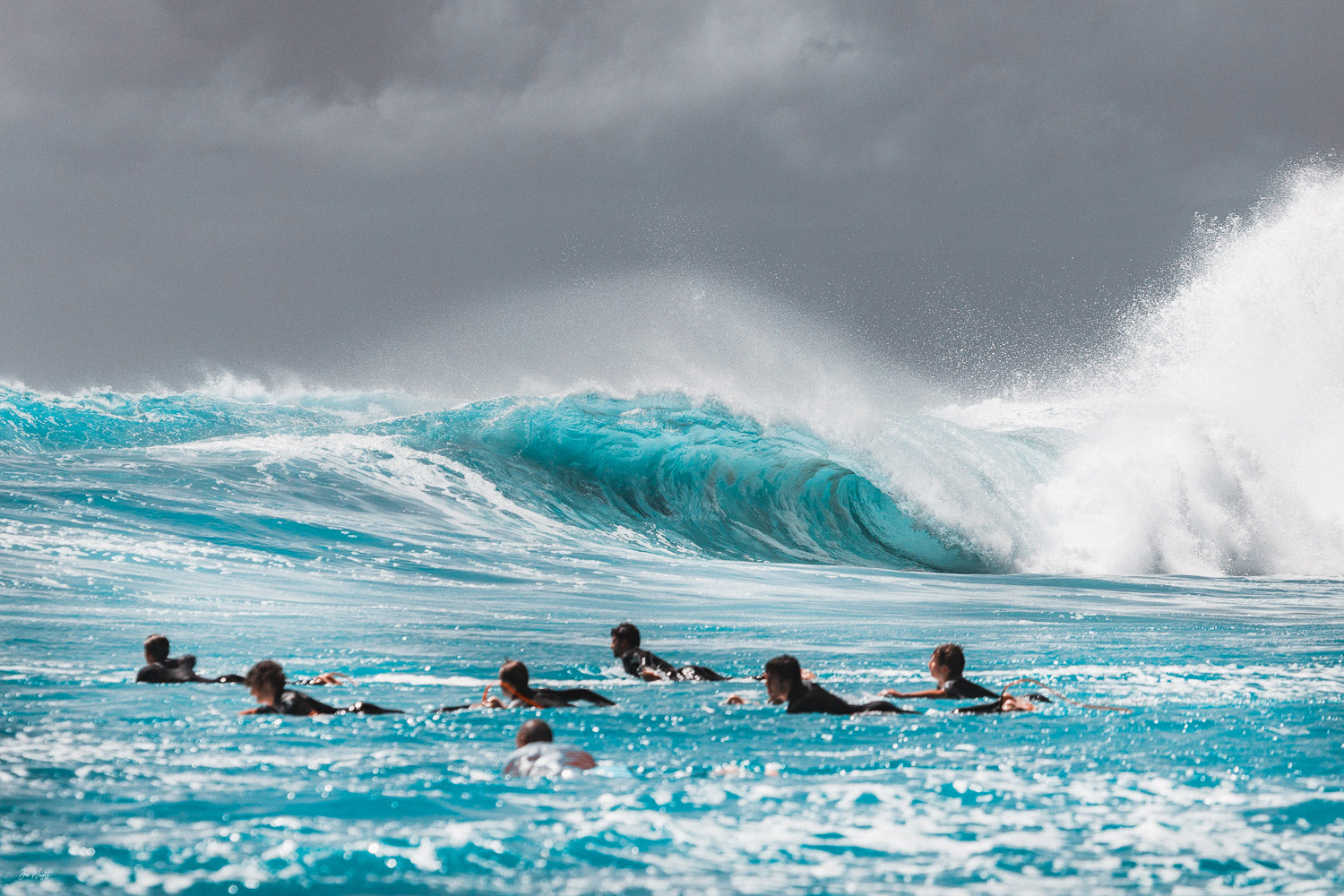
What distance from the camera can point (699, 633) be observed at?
11.5m

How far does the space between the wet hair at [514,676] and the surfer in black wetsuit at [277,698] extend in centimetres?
84

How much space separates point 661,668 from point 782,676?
5.46ft

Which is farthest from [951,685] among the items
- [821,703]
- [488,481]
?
[488,481]

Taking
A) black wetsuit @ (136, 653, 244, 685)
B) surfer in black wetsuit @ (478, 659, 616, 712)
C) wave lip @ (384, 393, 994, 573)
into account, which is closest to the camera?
surfer in black wetsuit @ (478, 659, 616, 712)

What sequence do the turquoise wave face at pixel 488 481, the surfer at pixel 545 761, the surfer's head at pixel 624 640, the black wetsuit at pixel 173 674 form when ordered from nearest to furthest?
1. the surfer at pixel 545 761
2. the black wetsuit at pixel 173 674
3. the surfer's head at pixel 624 640
4. the turquoise wave face at pixel 488 481

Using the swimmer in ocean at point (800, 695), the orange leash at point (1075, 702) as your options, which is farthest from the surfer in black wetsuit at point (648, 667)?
the orange leash at point (1075, 702)

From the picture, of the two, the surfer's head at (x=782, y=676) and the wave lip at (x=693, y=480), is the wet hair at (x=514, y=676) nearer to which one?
the surfer's head at (x=782, y=676)

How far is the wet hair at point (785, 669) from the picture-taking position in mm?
7312

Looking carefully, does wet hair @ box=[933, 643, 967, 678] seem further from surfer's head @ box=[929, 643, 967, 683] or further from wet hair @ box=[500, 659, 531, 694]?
wet hair @ box=[500, 659, 531, 694]

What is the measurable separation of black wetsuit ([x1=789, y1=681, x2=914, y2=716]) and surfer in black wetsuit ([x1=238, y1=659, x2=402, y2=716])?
9.06 ft

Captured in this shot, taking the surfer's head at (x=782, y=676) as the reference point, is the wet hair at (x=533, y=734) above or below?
below

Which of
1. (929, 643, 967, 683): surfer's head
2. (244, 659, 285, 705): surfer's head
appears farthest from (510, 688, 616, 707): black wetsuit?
(929, 643, 967, 683): surfer's head

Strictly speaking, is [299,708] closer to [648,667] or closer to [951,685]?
[648,667]

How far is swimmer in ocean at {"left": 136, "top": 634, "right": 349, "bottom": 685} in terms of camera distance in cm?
811
